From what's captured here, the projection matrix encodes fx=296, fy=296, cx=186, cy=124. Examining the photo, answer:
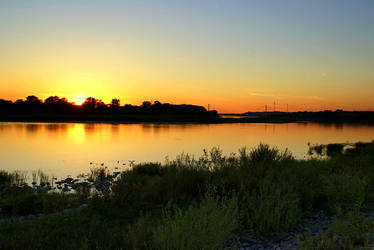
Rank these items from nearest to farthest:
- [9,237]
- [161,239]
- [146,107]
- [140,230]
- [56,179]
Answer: [161,239], [140,230], [9,237], [56,179], [146,107]

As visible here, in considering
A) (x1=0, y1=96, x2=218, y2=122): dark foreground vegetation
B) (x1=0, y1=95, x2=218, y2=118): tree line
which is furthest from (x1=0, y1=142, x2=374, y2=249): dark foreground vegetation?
(x1=0, y1=95, x2=218, y2=118): tree line

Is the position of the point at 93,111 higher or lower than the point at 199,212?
higher

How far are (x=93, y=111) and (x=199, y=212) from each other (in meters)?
118

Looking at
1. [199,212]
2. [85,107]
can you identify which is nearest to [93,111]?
[85,107]

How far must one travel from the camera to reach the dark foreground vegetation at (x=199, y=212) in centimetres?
472

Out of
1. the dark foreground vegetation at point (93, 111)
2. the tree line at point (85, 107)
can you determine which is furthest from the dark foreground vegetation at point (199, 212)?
the tree line at point (85, 107)

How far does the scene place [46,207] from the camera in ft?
27.4

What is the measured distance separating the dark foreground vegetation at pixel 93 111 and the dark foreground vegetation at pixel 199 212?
80755 mm

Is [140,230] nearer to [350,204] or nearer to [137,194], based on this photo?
[137,194]

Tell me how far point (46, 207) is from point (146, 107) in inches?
4991

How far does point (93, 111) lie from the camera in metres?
117

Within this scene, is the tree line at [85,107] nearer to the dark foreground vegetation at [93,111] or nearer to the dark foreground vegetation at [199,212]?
the dark foreground vegetation at [93,111]

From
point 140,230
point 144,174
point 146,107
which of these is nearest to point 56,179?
point 144,174

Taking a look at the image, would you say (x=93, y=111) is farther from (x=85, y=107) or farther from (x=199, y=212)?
(x=199, y=212)
